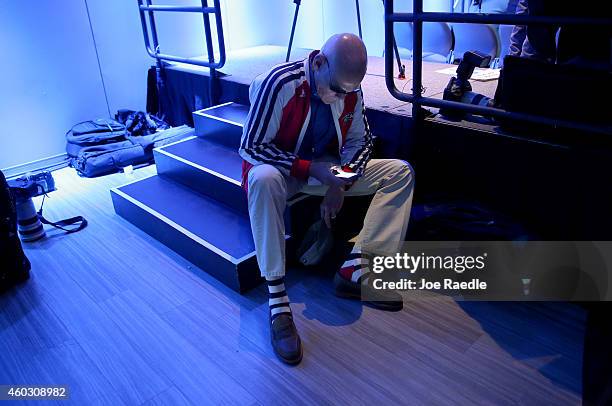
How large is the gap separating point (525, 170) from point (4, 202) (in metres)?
2.08

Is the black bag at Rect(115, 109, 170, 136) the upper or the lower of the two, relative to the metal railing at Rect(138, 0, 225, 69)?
lower

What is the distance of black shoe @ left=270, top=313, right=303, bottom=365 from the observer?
60.6 inches

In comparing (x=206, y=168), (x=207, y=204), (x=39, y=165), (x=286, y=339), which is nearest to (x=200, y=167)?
(x=206, y=168)

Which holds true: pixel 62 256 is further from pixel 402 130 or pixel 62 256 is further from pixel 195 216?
pixel 402 130

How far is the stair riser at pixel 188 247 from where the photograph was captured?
1.88m

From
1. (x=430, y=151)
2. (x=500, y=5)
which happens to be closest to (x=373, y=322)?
(x=430, y=151)

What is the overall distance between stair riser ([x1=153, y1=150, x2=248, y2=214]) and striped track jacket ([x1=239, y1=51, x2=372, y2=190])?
1.23 feet

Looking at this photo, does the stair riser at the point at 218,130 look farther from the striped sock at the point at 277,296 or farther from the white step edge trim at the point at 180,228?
the striped sock at the point at 277,296

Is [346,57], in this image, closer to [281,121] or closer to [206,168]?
[281,121]

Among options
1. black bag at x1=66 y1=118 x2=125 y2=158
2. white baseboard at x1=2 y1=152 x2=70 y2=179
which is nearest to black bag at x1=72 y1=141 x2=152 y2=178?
black bag at x1=66 y1=118 x2=125 y2=158

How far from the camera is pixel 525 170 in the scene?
168 cm

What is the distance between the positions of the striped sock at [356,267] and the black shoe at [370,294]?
21 mm

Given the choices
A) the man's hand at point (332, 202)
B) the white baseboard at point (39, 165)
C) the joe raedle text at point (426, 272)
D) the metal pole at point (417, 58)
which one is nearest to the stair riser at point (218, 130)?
the man's hand at point (332, 202)

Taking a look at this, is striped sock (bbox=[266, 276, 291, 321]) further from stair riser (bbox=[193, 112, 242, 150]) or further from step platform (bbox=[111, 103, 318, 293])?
stair riser (bbox=[193, 112, 242, 150])
